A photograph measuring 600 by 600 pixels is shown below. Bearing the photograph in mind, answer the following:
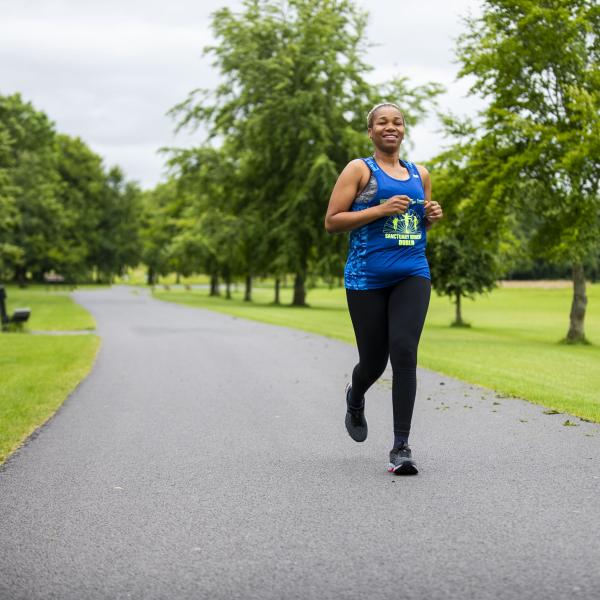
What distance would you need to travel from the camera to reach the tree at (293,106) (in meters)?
35.8

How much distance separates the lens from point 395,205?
487cm

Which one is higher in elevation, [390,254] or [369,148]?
[369,148]

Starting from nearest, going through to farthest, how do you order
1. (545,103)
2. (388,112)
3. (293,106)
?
(388,112) < (545,103) < (293,106)

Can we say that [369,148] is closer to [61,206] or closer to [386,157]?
[61,206]

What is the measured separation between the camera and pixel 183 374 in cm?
1091

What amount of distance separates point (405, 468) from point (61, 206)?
156 ft

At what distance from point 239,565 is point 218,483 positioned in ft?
5.01

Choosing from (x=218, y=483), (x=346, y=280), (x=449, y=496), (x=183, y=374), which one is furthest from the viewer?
(x=183, y=374)

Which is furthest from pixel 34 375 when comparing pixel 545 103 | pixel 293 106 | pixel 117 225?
pixel 117 225

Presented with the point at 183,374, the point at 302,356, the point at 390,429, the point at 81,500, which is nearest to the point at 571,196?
the point at 302,356

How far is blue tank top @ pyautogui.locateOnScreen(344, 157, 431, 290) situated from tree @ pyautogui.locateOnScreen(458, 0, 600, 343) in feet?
41.4

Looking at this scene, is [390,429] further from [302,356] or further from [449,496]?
[302,356]

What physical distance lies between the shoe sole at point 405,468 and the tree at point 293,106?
30.2 meters

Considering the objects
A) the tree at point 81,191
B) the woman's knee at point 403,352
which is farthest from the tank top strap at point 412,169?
the tree at point 81,191
